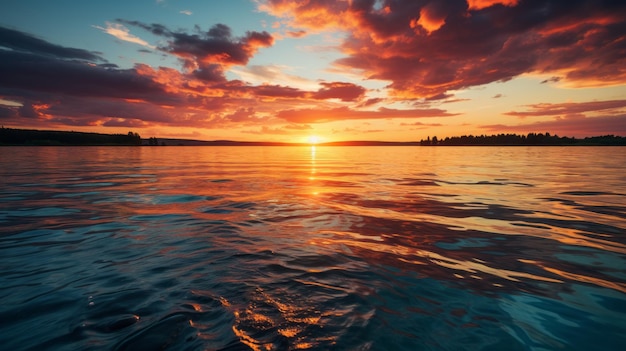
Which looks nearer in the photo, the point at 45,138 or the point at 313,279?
the point at 313,279

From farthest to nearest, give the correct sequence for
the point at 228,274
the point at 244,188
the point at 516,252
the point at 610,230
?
1. the point at 244,188
2. the point at 610,230
3. the point at 516,252
4. the point at 228,274

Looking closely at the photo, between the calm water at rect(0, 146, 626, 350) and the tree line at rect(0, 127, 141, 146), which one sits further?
the tree line at rect(0, 127, 141, 146)

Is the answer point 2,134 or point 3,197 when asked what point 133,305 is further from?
point 2,134

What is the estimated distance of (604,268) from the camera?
5.37 m

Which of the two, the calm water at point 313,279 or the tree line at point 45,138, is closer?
the calm water at point 313,279

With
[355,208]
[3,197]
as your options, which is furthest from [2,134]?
[355,208]

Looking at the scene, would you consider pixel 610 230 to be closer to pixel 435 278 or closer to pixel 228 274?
pixel 435 278

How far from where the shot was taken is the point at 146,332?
329 centimetres

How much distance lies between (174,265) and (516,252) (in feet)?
23.0

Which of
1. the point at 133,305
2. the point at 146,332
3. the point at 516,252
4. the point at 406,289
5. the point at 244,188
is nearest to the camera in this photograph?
the point at 146,332

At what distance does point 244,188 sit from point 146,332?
1321cm

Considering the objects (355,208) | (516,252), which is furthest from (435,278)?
(355,208)

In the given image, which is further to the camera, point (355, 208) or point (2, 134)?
point (2, 134)

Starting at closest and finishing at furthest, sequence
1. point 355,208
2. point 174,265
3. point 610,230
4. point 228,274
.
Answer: point 228,274
point 174,265
point 610,230
point 355,208
